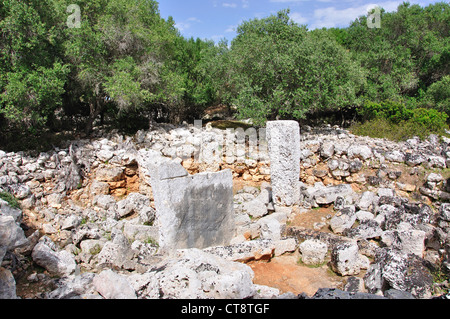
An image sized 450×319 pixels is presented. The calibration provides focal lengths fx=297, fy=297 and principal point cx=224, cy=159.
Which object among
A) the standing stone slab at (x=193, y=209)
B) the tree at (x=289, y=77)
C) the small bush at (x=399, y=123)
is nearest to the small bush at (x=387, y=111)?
the small bush at (x=399, y=123)

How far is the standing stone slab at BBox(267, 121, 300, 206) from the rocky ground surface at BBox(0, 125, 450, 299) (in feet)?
1.46

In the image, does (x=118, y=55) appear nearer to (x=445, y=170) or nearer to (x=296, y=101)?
(x=296, y=101)

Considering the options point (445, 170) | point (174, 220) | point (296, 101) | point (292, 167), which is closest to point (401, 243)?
point (292, 167)

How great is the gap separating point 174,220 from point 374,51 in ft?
62.2

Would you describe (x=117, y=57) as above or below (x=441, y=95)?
above

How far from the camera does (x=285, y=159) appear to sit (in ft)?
26.3

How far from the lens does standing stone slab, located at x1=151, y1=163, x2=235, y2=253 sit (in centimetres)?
571

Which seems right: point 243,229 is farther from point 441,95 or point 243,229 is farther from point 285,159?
point 441,95

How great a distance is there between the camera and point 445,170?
10062 millimetres

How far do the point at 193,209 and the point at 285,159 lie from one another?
317 centimetres

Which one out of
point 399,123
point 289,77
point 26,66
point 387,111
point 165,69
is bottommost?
point 399,123

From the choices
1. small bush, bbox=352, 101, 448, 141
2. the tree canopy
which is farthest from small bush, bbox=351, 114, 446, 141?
the tree canopy

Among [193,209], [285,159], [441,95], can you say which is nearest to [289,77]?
[285,159]

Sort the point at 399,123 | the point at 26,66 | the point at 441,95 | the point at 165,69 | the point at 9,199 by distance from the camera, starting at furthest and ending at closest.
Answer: the point at 441,95 < the point at 399,123 < the point at 165,69 < the point at 26,66 < the point at 9,199
